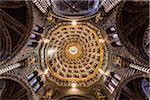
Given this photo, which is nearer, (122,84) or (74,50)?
(122,84)

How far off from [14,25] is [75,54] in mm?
8242

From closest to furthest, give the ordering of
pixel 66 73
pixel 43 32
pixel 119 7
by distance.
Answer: pixel 119 7, pixel 43 32, pixel 66 73

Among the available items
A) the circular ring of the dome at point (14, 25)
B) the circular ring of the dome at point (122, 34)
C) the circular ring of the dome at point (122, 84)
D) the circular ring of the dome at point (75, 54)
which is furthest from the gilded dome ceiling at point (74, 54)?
the circular ring of the dome at point (122, 34)

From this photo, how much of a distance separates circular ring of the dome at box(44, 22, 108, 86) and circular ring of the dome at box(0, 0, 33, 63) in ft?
12.1

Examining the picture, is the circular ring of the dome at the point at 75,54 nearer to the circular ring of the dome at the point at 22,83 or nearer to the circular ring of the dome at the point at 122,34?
the circular ring of the dome at the point at 22,83

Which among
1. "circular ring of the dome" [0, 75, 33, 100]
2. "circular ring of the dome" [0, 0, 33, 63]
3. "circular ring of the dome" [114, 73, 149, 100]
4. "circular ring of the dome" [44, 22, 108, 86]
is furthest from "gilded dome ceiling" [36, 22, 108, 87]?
"circular ring of the dome" [0, 75, 33, 100]

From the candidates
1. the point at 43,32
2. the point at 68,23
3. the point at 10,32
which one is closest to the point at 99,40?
the point at 68,23

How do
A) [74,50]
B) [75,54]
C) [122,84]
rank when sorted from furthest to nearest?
1. [75,54]
2. [74,50]
3. [122,84]

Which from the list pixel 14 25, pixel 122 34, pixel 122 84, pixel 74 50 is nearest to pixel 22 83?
pixel 14 25

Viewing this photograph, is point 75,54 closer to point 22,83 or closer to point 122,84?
point 122,84

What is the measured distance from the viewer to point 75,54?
1356 inches

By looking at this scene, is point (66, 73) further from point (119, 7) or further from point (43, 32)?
point (119, 7)

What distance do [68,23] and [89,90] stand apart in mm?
7118

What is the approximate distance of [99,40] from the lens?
3209 centimetres
